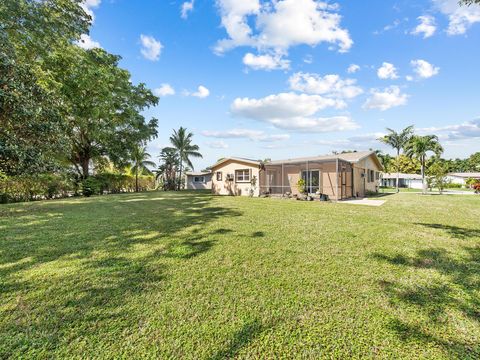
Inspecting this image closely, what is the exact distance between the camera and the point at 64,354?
1980mm

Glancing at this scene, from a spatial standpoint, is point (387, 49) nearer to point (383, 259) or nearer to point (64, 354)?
point (383, 259)

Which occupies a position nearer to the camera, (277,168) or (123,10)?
(123,10)

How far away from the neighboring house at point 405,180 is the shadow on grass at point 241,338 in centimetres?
4242

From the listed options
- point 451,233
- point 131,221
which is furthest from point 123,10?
point 451,233

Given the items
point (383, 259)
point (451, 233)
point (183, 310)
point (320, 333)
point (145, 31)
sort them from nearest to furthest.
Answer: point (320, 333) < point (183, 310) < point (383, 259) < point (451, 233) < point (145, 31)

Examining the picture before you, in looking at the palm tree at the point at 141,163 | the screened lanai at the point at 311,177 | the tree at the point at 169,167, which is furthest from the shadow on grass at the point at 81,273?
the tree at the point at 169,167

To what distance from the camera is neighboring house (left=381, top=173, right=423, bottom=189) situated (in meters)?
35.2

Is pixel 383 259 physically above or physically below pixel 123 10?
below

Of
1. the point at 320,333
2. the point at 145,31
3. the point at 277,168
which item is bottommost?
the point at 320,333

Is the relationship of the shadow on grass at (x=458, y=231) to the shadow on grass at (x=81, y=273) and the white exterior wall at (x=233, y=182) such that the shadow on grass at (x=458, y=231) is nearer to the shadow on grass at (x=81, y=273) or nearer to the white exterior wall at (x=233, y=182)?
the shadow on grass at (x=81, y=273)

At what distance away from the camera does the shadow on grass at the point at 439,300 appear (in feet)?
7.25

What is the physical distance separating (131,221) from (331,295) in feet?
22.2

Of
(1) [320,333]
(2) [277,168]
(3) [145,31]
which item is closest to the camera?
(1) [320,333]

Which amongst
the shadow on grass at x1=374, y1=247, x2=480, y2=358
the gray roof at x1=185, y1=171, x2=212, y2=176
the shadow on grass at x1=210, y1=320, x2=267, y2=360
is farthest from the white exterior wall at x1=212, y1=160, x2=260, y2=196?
the shadow on grass at x1=210, y1=320, x2=267, y2=360
